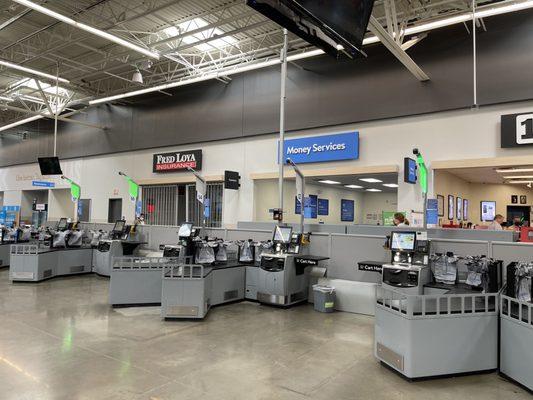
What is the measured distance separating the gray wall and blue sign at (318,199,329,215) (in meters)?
3.18

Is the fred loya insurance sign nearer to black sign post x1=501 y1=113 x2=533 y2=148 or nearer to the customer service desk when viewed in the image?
the customer service desk

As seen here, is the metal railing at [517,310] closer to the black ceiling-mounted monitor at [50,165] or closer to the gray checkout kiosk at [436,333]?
the gray checkout kiosk at [436,333]

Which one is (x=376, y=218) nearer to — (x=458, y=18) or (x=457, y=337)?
(x=458, y=18)

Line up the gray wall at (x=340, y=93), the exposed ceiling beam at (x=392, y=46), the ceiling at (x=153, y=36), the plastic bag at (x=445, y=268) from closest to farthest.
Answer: the plastic bag at (x=445, y=268) → the exposed ceiling beam at (x=392, y=46) → the gray wall at (x=340, y=93) → the ceiling at (x=153, y=36)

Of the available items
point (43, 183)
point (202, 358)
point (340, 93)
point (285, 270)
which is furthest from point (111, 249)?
point (43, 183)

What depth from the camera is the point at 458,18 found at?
6.24 metres

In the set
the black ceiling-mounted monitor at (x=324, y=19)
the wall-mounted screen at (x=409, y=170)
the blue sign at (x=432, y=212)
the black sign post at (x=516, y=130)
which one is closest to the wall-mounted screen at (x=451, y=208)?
the blue sign at (x=432, y=212)

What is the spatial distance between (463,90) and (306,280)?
4586 mm

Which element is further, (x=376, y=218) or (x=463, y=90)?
(x=376, y=218)

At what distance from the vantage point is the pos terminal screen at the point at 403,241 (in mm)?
5047

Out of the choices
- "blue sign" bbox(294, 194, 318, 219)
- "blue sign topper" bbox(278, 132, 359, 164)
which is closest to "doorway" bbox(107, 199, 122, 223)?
"blue sign" bbox(294, 194, 318, 219)

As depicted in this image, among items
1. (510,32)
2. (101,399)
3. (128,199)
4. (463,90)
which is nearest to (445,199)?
(463,90)

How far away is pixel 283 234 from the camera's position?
6309 mm

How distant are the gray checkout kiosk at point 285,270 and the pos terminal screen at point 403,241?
3.66 feet
